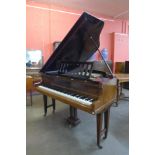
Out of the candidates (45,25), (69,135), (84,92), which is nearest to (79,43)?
(84,92)

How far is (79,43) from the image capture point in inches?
119

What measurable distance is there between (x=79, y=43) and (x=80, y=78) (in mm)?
714

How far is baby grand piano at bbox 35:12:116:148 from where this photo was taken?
2336 millimetres

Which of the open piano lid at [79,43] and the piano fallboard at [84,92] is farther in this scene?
the open piano lid at [79,43]

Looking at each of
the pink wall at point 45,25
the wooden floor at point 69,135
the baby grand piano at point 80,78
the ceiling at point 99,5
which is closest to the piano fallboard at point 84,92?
the baby grand piano at point 80,78

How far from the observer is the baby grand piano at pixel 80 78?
2.34 metres

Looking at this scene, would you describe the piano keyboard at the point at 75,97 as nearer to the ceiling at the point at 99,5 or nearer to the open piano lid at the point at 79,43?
the open piano lid at the point at 79,43

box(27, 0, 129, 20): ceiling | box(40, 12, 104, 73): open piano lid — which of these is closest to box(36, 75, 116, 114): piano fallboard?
box(40, 12, 104, 73): open piano lid

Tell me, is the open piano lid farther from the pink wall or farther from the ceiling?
the ceiling

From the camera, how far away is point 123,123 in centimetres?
331

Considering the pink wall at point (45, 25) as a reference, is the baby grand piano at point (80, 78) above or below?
below
